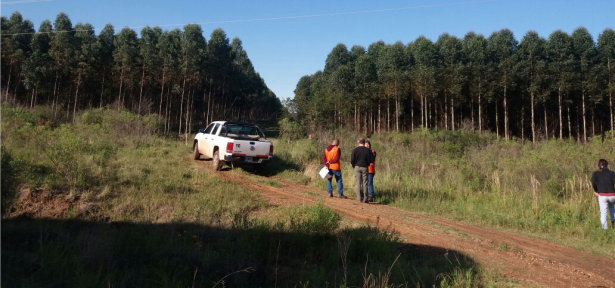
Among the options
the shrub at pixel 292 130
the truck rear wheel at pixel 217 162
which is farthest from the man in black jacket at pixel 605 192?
the shrub at pixel 292 130

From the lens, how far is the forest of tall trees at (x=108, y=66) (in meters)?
32.3

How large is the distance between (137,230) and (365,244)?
357 cm

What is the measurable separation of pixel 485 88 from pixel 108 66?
134 ft

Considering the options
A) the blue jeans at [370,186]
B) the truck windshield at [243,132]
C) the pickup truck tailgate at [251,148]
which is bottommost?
the blue jeans at [370,186]

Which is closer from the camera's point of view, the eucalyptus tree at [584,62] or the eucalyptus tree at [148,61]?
the eucalyptus tree at [148,61]

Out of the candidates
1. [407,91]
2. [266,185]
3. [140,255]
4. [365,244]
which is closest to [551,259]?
[365,244]

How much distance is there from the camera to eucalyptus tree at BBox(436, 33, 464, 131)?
38.0 metres

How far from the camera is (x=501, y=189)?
1187 centimetres

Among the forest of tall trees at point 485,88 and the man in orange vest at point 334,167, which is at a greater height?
the forest of tall trees at point 485,88

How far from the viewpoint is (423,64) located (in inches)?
1634

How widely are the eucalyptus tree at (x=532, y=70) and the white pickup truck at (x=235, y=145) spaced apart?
33.1 metres

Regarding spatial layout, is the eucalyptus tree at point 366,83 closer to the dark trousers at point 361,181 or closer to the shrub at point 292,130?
the shrub at point 292,130

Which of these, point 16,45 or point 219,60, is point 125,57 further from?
point 219,60

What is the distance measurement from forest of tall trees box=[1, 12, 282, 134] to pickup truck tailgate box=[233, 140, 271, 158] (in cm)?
2141
